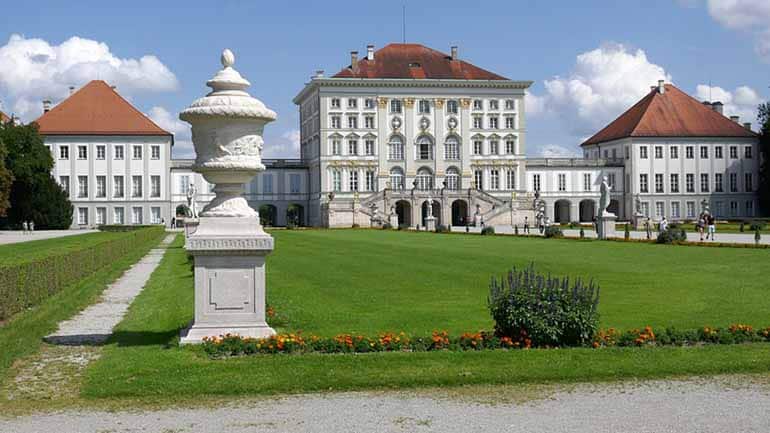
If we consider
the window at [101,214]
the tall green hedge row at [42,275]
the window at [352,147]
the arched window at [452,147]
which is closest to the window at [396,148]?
the window at [352,147]

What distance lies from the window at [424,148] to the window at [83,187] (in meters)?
31.0

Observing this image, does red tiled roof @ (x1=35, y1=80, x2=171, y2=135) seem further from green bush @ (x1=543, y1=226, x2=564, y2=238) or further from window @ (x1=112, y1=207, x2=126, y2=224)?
green bush @ (x1=543, y1=226, x2=564, y2=238)

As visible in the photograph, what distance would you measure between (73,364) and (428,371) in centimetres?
397

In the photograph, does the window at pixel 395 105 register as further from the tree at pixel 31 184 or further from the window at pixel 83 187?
the tree at pixel 31 184

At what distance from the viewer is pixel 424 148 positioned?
300 feet

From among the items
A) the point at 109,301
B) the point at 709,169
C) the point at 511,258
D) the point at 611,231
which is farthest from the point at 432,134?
the point at 109,301

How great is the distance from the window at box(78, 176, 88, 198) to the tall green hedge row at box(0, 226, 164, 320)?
198ft

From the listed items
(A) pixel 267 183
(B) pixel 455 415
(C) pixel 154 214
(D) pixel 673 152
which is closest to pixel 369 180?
(A) pixel 267 183

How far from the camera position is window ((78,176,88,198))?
85000mm

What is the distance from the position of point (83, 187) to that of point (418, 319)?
3004 inches

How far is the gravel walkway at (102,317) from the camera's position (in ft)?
41.2

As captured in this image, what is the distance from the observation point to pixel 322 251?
35.8 m

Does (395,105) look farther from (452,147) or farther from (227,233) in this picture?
(227,233)

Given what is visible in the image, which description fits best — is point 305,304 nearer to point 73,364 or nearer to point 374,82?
point 73,364
